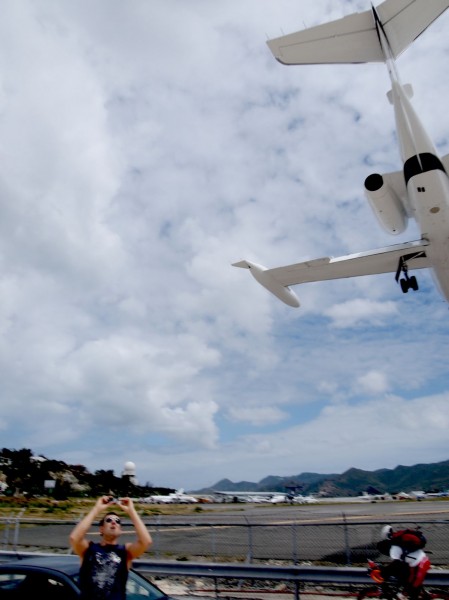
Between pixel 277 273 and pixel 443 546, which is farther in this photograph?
pixel 277 273

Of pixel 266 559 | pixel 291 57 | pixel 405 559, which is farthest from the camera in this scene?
pixel 291 57

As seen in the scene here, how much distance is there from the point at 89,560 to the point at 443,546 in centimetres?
1539

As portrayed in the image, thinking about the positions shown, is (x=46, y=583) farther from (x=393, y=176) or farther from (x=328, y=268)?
(x=328, y=268)

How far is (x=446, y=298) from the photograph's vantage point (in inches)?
707

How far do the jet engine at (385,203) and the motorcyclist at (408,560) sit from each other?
1204cm

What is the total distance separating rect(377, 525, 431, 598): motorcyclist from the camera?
20.6ft

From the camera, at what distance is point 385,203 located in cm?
1647

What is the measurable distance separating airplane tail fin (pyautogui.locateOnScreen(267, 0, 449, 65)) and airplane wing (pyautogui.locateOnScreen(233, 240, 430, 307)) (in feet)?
22.5

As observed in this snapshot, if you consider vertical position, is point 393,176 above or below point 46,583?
above

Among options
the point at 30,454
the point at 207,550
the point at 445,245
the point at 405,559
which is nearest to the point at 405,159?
the point at 445,245

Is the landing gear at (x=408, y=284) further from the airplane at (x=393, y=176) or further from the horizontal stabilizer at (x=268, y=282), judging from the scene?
the horizontal stabilizer at (x=268, y=282)

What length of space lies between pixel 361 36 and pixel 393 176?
5.75 m

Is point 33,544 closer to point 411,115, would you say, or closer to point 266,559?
point 266,559

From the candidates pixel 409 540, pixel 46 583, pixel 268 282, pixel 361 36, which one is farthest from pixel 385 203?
pixel 46 583
